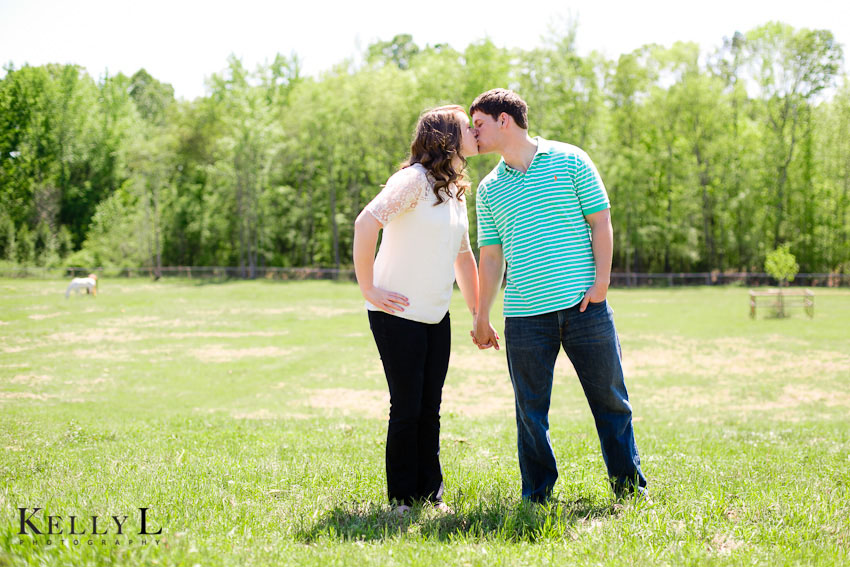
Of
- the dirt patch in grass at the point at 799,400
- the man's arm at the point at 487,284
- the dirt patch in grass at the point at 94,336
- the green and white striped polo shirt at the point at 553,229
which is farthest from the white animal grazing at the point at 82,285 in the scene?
the green and white striped polo shirt at the point at 553,229

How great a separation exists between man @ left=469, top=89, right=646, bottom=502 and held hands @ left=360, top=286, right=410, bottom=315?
0.49 meters

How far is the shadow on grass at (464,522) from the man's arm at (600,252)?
3.41 ft

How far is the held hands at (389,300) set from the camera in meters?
3.59

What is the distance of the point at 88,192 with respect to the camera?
49.2 m

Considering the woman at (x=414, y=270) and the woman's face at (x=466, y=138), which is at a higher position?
the woman's face at (x=466, y=138)

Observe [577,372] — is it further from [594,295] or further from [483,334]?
[483,334]

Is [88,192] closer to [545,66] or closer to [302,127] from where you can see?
[302,127]

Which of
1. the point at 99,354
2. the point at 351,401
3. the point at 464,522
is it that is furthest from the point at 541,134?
the point at 464,522

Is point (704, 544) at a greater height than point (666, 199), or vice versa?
point (666, 199)

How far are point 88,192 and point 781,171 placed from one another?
Result: 48.9 metres

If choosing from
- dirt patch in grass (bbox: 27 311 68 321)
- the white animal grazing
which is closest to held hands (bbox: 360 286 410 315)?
dirt patch in grass (bbox: 27 311 68 321)

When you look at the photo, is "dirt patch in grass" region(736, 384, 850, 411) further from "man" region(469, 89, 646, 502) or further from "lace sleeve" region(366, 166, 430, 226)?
"lace sleeve" region(366, 166, 430, 226)

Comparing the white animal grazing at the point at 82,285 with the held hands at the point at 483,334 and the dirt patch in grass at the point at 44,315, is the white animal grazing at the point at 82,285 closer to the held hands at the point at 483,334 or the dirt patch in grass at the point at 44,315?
the dirt patch in grass at the point at 44,315

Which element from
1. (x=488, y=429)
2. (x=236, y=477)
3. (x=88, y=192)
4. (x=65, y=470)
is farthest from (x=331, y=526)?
(x=88, y=192)
